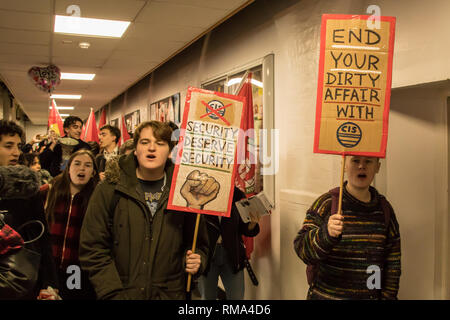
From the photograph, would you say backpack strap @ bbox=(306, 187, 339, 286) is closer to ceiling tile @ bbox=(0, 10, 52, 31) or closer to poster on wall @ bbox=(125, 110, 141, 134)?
ceiling tile @ bbox=(0, 10, 52, 31)

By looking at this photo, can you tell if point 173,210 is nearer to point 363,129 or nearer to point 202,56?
point 363,129

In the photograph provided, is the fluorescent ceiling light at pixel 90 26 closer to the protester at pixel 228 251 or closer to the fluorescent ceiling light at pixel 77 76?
the protester at pixel 228 251

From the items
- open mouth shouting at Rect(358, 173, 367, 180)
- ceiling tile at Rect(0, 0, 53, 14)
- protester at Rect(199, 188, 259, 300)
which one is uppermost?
ceiling tile at Rect(0, 0, 53, 14)

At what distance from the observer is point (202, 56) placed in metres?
5.48

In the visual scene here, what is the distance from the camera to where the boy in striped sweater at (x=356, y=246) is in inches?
75.3

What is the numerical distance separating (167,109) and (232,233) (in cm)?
448

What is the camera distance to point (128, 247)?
188 centimetres

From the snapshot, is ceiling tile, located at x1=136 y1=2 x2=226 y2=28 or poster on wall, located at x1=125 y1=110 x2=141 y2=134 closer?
ceiling tile, located at x1=136 y1=2 x2=226 y2=28

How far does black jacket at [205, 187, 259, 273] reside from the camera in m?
2.74

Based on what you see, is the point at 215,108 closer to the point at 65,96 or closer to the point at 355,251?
the point at 355,251

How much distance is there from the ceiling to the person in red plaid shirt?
5.37ft

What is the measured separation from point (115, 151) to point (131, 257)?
2589 mm

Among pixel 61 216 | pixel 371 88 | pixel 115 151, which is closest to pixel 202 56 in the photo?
pixel 115 151

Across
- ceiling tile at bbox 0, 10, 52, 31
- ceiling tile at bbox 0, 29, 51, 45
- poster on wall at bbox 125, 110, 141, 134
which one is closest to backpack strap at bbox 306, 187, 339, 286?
ceiling tile at bbox 0, 10, 52, 31
